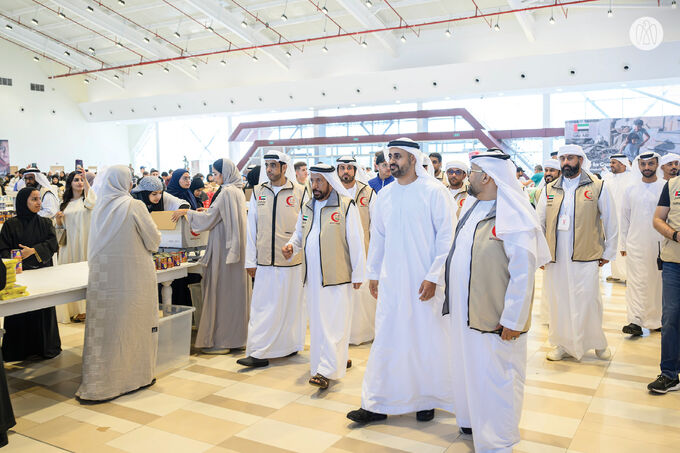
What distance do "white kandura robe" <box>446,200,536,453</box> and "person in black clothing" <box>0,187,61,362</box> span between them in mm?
3455

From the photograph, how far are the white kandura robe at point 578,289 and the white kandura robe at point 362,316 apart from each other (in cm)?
162

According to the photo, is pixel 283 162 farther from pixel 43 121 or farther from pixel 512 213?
pixel 43 121

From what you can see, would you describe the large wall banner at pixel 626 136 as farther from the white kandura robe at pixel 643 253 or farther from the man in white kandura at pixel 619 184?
the white kandura robe at pixel 643 253

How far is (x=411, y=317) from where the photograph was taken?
10.7 feet

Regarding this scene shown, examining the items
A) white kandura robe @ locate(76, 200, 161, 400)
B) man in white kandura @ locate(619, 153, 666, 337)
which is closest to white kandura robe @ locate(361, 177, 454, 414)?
white kandura robe @ locate(76, 200, 161, 400)

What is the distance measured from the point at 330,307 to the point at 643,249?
3.31m

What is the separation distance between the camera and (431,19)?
14.5 meters

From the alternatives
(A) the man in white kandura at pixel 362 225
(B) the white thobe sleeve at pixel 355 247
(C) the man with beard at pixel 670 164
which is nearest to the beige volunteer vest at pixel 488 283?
(B) the white thobe sleeve at pixel 355 247

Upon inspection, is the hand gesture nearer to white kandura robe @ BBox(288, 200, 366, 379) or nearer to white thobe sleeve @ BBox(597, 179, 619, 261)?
white kandura robe @ BBox(288, 200, 366, 379)

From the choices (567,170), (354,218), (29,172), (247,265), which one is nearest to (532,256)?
(354,218)

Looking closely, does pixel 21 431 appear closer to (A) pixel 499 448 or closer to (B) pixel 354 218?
(B) pixel 354 218

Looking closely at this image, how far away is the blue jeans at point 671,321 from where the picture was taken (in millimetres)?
3565

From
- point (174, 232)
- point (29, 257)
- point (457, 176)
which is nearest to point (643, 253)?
point (457, 176)

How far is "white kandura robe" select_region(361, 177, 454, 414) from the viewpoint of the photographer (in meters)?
3.25
